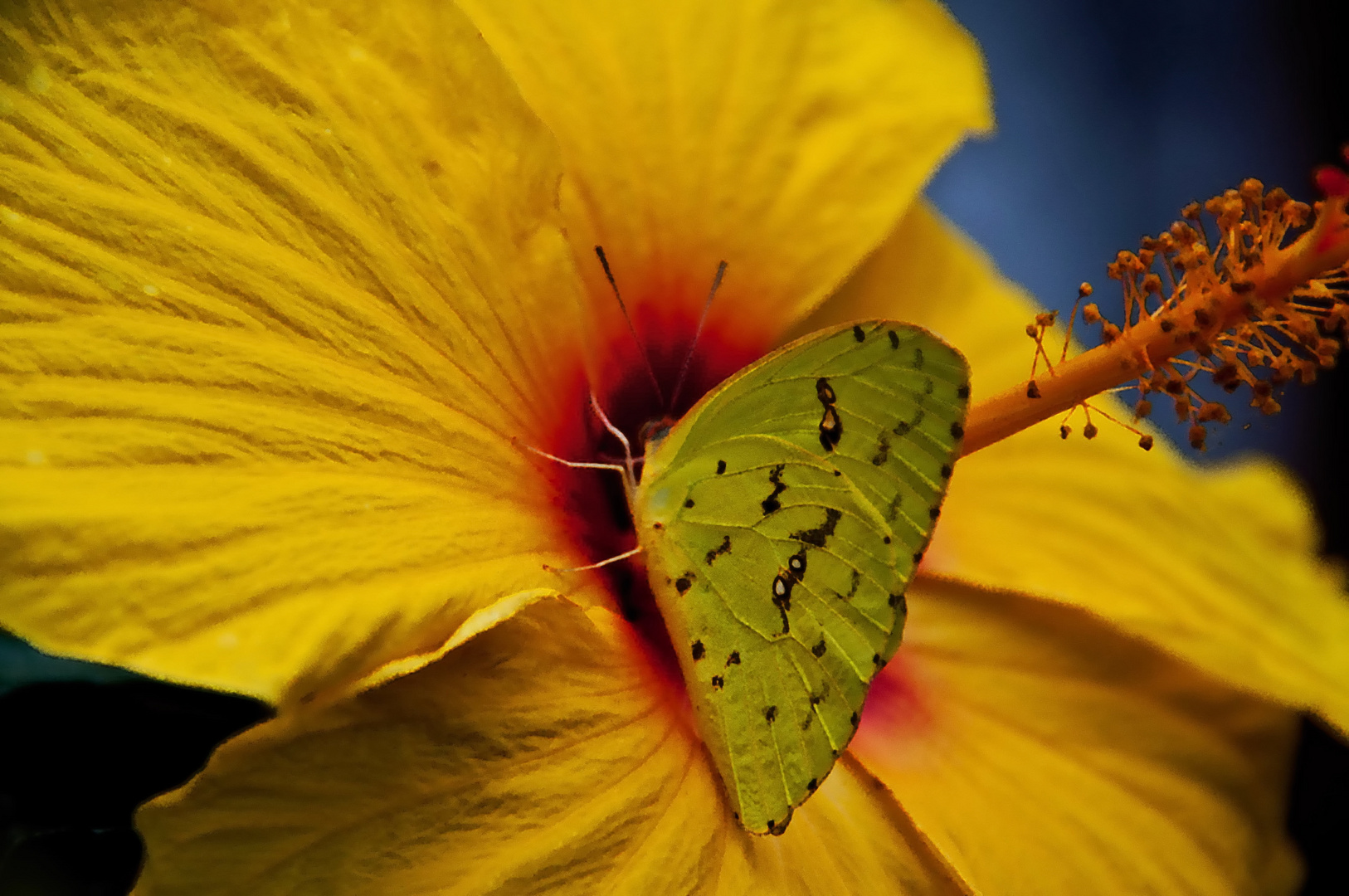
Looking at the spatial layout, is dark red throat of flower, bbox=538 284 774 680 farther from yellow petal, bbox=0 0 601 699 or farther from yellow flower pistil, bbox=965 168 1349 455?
yellow flower pistil, bbox=965 168 1349 455

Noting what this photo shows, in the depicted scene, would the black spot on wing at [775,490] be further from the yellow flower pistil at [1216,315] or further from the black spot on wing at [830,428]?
the yellow flower pistil at [1216,315]

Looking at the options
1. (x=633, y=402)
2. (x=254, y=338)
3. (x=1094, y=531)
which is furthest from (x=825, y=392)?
(x=1094, y=531)

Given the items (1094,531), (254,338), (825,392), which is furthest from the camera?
(1094,531)

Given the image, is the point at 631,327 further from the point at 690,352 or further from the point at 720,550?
the point at 720,550

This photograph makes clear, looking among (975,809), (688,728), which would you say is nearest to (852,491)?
(688,728)

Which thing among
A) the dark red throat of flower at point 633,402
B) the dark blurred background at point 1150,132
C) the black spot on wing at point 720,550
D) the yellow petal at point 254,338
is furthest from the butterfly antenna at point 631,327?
the dark blurred background at point 1150,132
